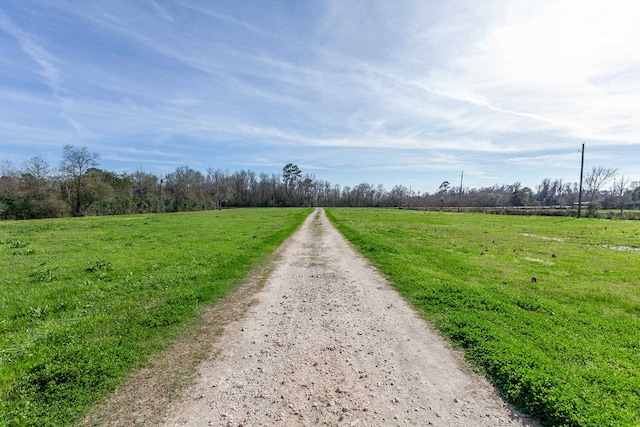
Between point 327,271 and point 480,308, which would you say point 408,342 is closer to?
point 480,308

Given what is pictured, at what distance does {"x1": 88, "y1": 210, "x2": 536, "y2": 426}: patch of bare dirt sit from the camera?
11.3ft

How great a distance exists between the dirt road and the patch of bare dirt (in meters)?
0.02

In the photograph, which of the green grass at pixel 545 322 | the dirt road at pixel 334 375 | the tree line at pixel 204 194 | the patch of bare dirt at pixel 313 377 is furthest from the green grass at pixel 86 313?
the tree line at pixel 204 194

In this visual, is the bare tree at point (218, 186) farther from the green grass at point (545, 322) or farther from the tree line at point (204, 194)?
the green grass at point (545, 322)

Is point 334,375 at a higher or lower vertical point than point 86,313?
higher

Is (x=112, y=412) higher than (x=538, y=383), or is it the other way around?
(x=538, y=383)

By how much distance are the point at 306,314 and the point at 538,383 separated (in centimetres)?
452

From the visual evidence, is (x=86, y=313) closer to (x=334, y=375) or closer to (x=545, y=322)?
(x=334, y=375)

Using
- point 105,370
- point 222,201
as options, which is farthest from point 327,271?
point 222,201

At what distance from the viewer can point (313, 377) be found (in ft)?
13.9

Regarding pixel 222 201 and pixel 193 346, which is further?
pixel 222 201

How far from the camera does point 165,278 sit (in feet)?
31.3

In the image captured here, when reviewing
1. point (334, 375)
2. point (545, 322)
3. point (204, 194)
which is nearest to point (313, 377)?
point (334, 375)

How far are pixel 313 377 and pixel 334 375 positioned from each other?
333mm
